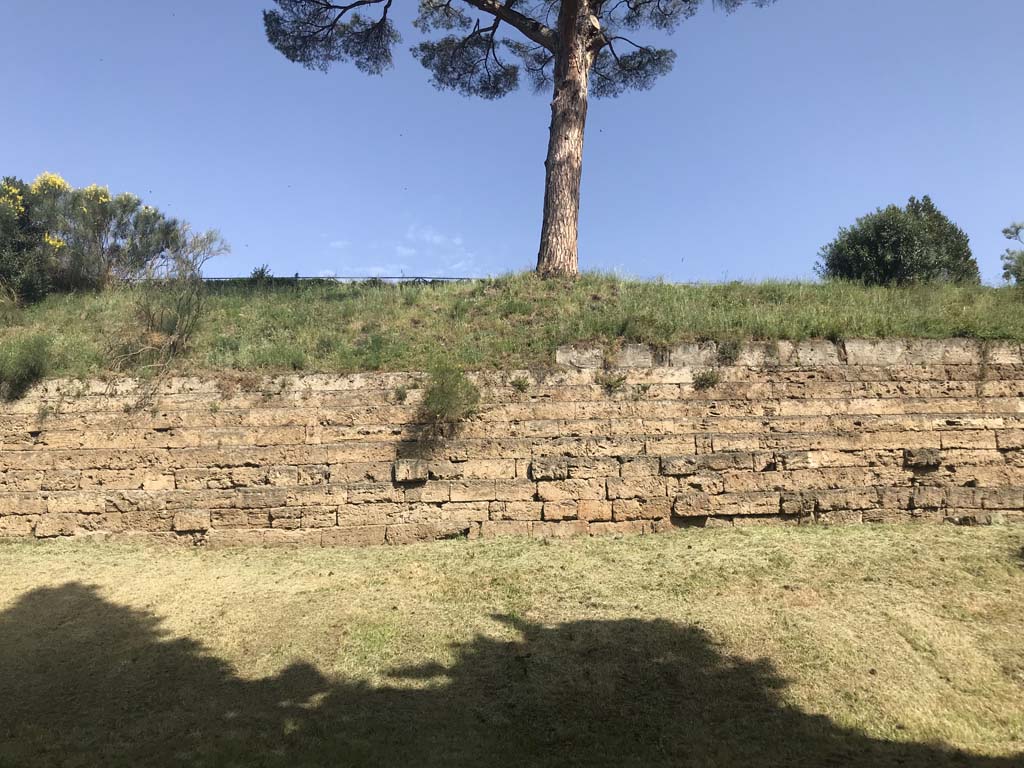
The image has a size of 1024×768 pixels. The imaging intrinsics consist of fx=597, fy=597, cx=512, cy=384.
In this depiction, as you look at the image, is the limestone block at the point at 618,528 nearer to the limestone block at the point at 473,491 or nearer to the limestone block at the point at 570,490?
the limestone block at the point at 570,490

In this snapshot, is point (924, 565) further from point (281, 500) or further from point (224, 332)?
point (224, 332)

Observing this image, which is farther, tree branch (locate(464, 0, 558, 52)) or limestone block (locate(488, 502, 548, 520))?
tree branch (locate(464, 0, 558, 52))

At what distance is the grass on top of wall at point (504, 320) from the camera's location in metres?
7.74

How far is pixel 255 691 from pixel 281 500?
2960 mm

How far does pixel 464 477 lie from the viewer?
22.9 ft

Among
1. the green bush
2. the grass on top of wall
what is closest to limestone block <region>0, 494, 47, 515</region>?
the green bush

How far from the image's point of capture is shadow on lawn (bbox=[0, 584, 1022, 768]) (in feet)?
11.3

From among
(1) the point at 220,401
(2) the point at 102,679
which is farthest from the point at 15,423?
(2) the point at 102,679

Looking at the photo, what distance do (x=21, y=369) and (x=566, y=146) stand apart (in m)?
9.39

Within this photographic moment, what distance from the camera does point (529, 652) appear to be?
468cm

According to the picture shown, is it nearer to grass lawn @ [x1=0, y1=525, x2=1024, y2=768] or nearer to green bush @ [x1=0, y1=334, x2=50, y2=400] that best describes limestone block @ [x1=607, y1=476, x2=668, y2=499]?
grass lawn @ [x1=0, y1=525, x2=1024, y2=768]

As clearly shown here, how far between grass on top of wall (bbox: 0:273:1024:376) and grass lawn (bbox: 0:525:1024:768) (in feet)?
8.07

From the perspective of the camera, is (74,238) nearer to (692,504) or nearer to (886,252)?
(692,504)

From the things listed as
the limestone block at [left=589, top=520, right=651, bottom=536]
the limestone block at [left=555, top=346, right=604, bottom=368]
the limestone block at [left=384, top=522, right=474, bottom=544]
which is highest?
the limestone block at [left=555, top=346, right=604, bottom=368]
